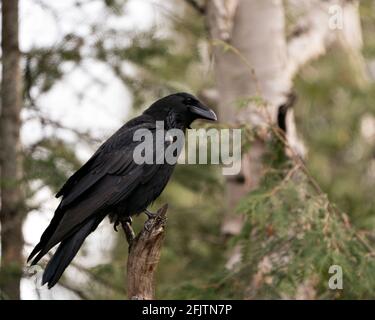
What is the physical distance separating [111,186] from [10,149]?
7.36ft

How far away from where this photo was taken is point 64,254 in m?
6.04

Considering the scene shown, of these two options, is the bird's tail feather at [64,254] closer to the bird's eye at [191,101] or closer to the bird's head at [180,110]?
the bird's head at [180,110]

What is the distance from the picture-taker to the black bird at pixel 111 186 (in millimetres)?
6152

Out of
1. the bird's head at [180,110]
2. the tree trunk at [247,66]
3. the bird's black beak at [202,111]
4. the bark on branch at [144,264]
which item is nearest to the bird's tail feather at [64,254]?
the bark on branch at [144,264]

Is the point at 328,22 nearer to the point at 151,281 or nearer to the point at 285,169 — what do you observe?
the point at 285,169

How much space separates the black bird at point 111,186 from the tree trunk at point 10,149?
5.09 ft

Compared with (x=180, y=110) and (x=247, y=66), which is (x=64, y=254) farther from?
(x=247, y=66)

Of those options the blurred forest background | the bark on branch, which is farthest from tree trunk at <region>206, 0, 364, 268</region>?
the bark on branch

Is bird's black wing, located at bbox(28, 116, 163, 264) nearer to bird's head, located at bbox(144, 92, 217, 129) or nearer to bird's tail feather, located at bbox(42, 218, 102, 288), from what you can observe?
bird's tail feather, located at bbox(42, 218, 102, 288)

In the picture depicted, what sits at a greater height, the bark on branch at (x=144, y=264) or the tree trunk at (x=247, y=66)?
the tree trunk at (x=247, y=66)

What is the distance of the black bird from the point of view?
6.15m

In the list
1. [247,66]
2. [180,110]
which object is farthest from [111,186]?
[247,66]

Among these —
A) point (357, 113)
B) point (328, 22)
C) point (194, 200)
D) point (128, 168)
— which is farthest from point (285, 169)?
point (357, 113)
